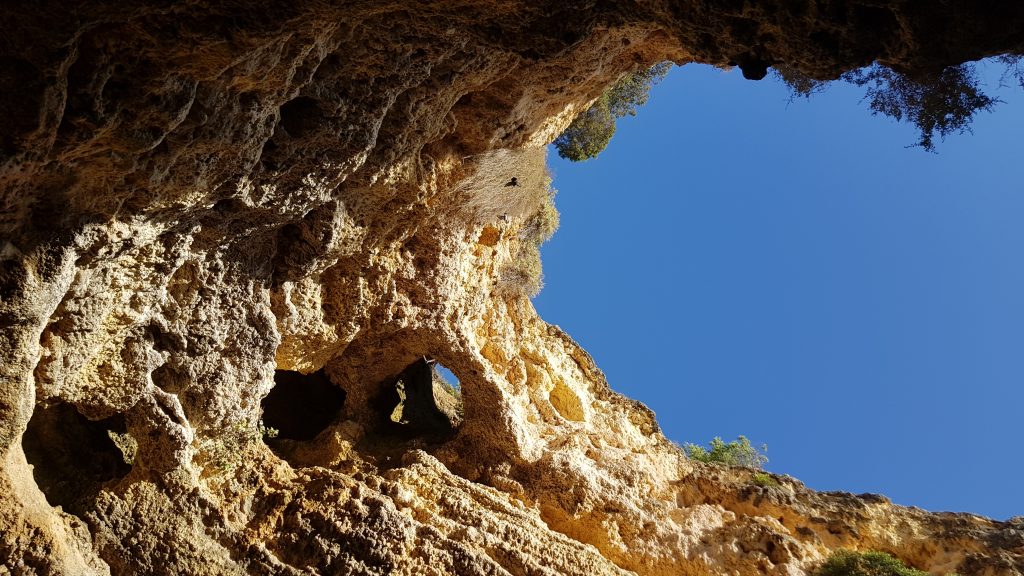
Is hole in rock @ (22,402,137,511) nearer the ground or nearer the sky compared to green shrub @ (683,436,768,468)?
nearer the ground

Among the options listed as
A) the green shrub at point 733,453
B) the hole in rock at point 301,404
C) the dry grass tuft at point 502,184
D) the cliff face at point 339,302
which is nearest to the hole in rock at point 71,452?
the cliff face at point 339,302

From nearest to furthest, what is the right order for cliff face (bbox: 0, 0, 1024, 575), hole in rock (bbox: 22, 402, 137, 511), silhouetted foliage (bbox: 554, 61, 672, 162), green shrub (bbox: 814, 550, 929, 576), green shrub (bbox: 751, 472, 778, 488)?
cliff face (bbox: 0, 0, 1024, 575) → hole in rock (bbox: 22, 402, 137, 511) → green shrub (bbox: 814, 550, 929, 576) → green shrub (bbox: 751, 472, 778, 488) → silhouetted foliage (bbox: 554, 61, 672, 162)

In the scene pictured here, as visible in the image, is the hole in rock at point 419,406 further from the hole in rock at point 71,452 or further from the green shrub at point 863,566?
the green shrub at point 863,566

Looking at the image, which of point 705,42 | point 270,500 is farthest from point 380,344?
point 705,42

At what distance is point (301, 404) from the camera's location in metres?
11.9

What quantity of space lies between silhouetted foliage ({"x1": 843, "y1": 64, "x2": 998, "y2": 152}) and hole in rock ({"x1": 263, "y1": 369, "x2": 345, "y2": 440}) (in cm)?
927

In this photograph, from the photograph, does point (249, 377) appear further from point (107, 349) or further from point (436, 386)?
point (436, 386)

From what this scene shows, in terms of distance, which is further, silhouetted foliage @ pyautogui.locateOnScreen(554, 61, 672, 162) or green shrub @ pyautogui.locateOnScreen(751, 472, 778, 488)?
silhouetted foliage @ pyautogui.locateOnScreen(554, 61, 672, 162)

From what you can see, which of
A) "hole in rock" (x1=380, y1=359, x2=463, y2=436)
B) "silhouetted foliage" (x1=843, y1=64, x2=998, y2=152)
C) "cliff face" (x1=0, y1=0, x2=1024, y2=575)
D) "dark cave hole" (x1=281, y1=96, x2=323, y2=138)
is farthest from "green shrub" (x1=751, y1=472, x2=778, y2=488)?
"dark cave hole" (x1=281, y1=96, x2=323, y2=138)

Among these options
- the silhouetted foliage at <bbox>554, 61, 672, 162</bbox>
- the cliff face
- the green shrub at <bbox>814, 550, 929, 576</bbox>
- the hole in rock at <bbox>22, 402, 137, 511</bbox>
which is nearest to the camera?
the cliff face

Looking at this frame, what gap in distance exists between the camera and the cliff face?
4.09m

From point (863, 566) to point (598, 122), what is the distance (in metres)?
9.57

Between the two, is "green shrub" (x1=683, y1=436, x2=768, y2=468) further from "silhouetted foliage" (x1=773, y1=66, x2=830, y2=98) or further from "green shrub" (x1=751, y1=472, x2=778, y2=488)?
"silhouetted foliage" (x1=773, y1=66, x2=830, y2=98)

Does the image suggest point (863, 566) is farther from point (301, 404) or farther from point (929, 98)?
point (301, 404)
